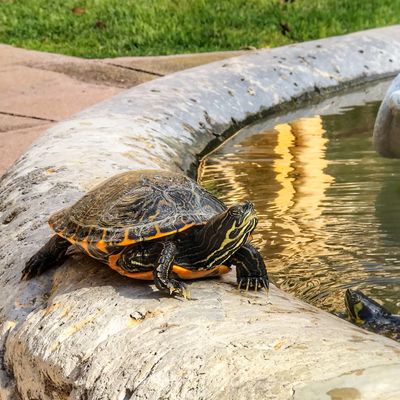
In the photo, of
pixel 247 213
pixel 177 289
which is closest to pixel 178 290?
pixel 177 289

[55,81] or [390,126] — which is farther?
[55,81]

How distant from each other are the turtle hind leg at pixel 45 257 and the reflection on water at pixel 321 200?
92 centimetres

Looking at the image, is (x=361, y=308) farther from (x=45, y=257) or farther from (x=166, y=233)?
(x=45, y=257)

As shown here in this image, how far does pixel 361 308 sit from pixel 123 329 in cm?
98

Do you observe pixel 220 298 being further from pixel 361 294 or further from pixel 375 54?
pixel 375 54

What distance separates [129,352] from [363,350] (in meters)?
0.60

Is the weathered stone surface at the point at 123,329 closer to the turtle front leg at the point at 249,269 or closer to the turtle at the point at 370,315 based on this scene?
the turtle front leg at the point at 249,269

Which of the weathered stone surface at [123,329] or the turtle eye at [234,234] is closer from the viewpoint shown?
the weathered stone surface at [123,329]

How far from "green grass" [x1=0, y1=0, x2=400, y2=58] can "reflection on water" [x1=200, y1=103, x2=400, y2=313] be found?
3.40 metres

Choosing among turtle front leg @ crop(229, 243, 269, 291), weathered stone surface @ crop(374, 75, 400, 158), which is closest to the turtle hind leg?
turtle front leg @ crop(229, 243, 269, 291)

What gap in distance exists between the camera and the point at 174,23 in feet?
32.6

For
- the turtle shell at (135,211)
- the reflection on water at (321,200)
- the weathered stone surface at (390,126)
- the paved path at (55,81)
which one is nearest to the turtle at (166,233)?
the turtle shell at (135,211)

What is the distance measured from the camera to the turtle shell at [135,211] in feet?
9.49

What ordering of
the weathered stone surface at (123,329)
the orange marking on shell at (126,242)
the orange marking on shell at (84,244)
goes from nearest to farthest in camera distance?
the weathered stone surface at (123,329), the orange marking on shell at (126,242), the orange marking on shell at (84,244)
